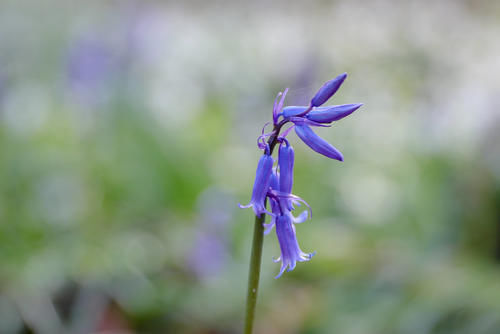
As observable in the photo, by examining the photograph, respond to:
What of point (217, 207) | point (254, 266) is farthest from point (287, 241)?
point (217, 207)

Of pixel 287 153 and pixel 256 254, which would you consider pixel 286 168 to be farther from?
pixel 256 254

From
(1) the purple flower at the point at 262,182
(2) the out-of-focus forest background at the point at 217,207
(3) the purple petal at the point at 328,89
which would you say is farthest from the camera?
(2) the out-of-focus forest background at the point at 217,207

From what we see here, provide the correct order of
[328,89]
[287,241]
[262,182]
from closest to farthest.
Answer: [328,89], [262,182], [287,241]

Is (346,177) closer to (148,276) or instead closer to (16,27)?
(148,276)

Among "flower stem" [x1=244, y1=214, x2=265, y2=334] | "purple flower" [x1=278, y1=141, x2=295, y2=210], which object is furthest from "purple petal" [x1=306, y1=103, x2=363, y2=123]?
"flower stem" [x1=244, y1=214, x2=265, y2=334]

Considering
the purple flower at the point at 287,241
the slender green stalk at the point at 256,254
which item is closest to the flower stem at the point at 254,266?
the slender green stalk at the point at 256,254

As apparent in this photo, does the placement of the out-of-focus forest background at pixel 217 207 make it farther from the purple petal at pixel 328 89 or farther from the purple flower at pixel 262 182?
the purple petal at pixel 328 89

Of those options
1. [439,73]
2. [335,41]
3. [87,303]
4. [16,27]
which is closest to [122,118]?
[87,303]
